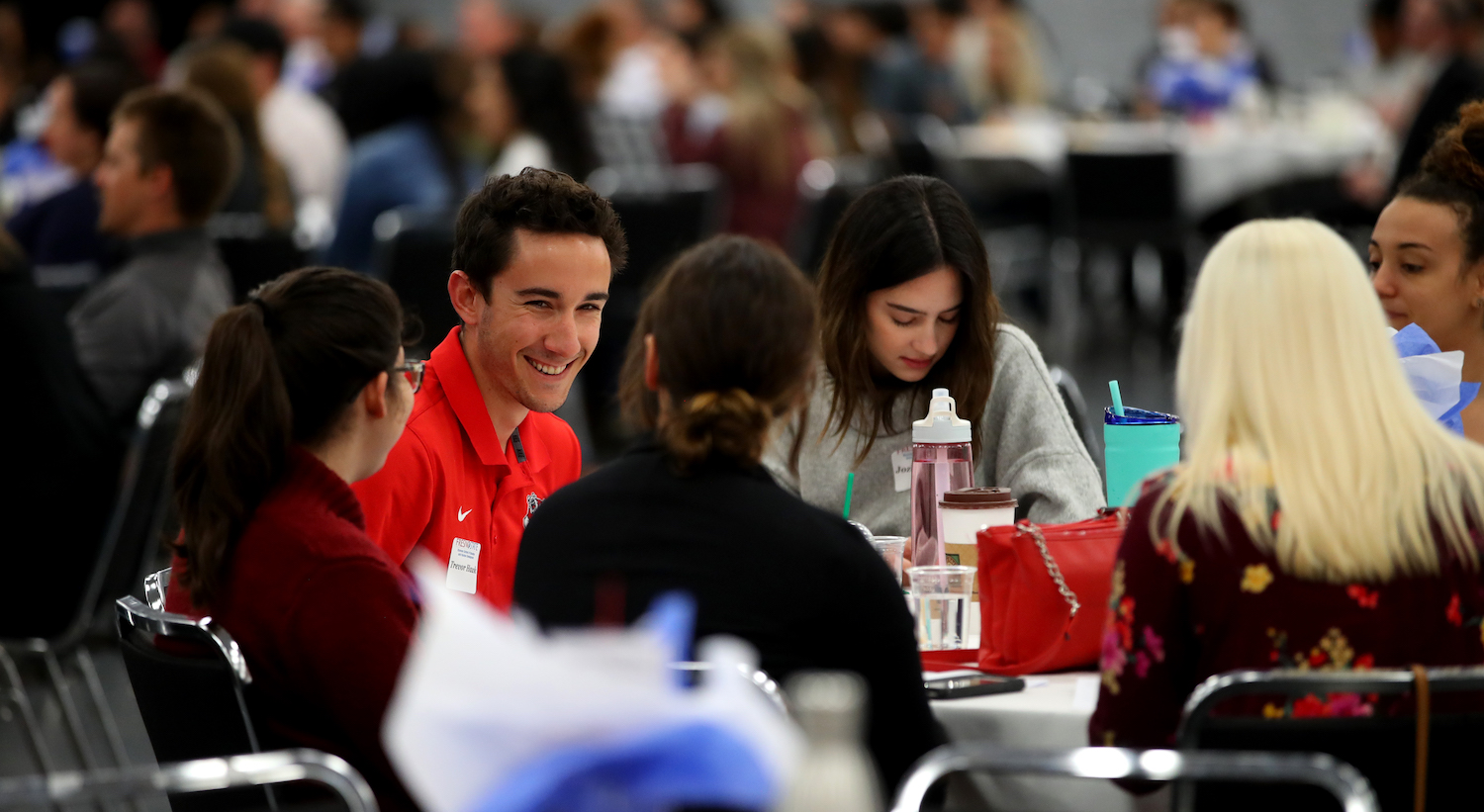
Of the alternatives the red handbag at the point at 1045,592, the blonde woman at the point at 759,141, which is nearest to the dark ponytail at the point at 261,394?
the red handbag at the point at 1045,592

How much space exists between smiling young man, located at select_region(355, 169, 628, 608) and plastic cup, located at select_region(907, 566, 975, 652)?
61 cm

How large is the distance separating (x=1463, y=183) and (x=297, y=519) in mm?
1845

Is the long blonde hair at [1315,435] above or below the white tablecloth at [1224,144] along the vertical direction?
below

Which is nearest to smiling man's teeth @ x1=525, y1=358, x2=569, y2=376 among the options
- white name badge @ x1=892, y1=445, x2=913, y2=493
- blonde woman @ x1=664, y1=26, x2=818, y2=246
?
white name badge @ x1=892, y1=445, x2=913, y2=493

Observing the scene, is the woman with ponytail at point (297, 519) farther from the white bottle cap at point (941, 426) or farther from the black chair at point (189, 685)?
the white bottle cap at point (941, 426)

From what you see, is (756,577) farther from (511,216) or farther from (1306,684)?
(511,216)

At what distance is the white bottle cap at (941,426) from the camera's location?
2.17m

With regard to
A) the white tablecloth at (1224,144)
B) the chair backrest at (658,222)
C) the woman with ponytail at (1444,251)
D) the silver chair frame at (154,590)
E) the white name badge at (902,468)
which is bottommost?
the silver chair frame at (154,590)

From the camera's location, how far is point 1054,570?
74.0 inches

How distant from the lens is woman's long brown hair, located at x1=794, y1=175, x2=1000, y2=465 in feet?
7.99

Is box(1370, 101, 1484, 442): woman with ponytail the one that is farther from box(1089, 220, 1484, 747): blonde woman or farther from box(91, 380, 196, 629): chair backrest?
box(91, 380, 196, 629): chair backrest

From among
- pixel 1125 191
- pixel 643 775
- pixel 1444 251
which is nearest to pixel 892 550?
pixel 1444 251

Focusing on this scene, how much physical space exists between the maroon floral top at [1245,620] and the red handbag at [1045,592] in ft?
0.85

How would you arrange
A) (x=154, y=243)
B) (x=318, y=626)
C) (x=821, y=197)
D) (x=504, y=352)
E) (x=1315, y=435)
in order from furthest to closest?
(x=821, y=197) < (x=154, y=243) < (x=504, y=352) < (x=318, y=626) < (x=1315, y=435)
